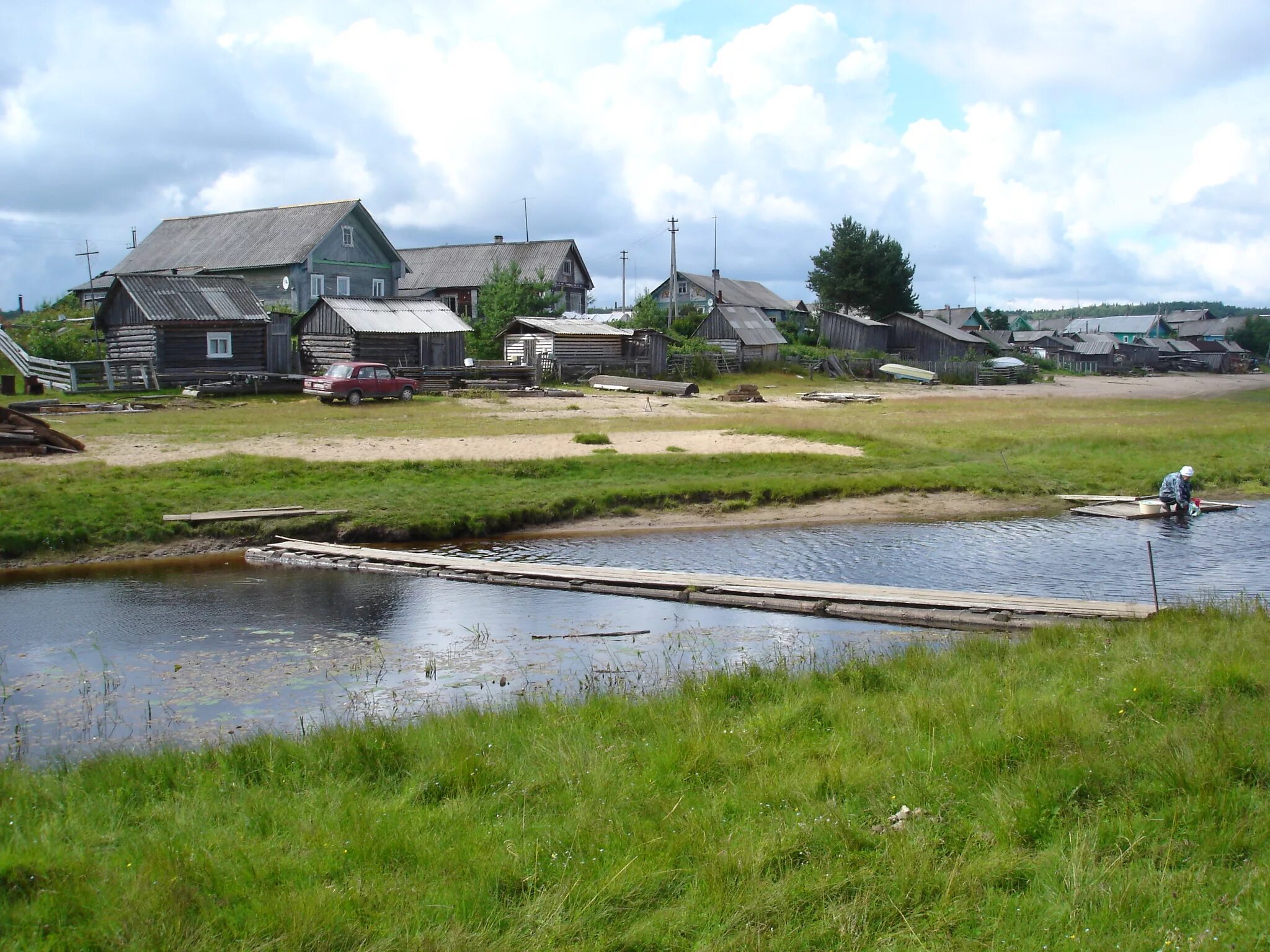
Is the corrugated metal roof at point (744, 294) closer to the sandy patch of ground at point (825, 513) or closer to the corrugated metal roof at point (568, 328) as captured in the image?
the corrugated metal roof at point (568, 328)

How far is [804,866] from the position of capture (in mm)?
6277

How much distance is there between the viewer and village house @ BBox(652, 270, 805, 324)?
324 ft

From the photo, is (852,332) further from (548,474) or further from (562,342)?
(548,474)

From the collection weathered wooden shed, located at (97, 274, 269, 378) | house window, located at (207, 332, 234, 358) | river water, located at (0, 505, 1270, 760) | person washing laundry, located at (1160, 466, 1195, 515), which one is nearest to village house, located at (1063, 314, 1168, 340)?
weathered wooden shed, located at (97, 274, 269, 378)

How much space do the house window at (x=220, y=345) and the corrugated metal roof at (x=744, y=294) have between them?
54.8 meters

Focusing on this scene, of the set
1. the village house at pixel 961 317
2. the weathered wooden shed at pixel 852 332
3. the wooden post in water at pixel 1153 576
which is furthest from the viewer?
the village house at pixel 961 317

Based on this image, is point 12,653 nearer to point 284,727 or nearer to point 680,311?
point 284,727

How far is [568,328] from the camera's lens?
62156 millimetres

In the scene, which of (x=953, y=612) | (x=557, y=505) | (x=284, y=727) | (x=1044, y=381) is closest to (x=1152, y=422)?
(x=557, y=505)

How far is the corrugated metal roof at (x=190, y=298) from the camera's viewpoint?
155 feet

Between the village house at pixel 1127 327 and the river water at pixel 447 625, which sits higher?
the village house at pixel 1127 327

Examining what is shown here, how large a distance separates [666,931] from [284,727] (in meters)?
5.71

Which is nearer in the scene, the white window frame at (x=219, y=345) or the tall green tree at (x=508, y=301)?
the white window frame at (x=219, y=345)

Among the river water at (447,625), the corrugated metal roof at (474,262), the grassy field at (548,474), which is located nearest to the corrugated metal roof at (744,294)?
the corrugated metal roof at (474,262)
